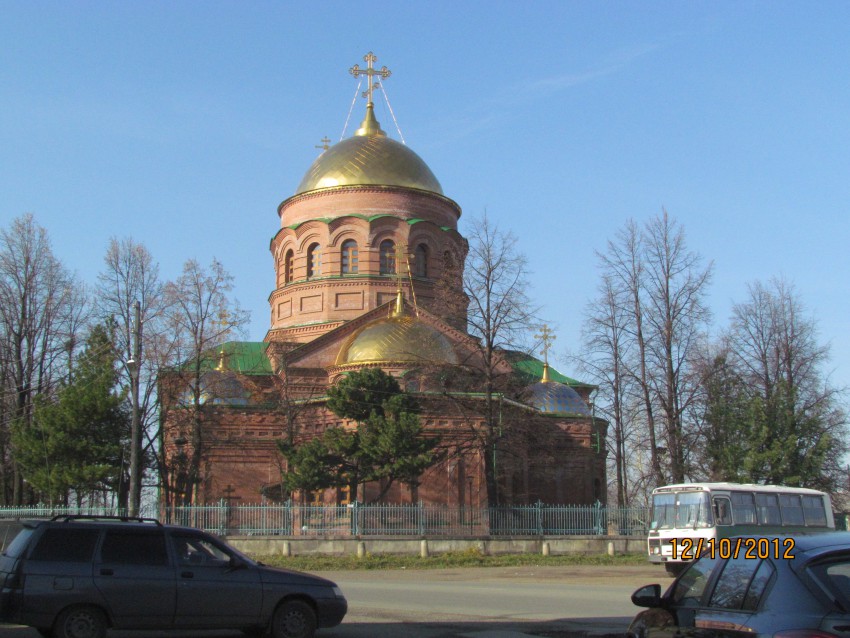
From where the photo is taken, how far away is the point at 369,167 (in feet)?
126

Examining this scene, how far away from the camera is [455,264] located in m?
36.7

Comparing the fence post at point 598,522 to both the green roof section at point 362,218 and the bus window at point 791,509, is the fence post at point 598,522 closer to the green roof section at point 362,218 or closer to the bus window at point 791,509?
the bus window at point 791,509

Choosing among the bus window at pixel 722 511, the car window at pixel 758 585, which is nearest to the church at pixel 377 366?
the bus window at pixel 722 511

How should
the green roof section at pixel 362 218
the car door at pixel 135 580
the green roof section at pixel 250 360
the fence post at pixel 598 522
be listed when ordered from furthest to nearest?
the green roof section at pixel 362 218 → the green roof section at pixel 250 360 → the fence post at pixel 598 522 → the car door at pixel 135 580

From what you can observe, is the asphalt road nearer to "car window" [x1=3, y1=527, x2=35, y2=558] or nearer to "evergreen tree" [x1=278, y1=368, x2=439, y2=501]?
"car window" [x1=3, y1=527, x2=35, y2=558]

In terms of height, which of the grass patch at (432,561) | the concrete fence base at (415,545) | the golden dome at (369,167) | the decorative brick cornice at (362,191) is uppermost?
the golden dome at (369,167)

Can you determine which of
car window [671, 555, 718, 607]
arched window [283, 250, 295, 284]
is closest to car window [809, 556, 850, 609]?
car window [671, 555, 718, 607]

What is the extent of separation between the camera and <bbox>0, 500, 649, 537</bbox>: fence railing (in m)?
24.9

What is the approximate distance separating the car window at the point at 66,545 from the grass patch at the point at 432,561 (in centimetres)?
1270

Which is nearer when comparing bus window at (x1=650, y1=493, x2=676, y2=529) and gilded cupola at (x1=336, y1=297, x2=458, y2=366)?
bus window at (x1=650, y1=493, x2=676, y2=529)

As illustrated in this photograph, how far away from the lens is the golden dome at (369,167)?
125 ft

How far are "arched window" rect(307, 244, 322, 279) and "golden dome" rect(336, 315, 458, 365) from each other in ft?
18.5

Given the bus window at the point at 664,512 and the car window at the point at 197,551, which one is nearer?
the car window at the point at 197,551

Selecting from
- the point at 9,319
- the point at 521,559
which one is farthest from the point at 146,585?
the point at 9,319
